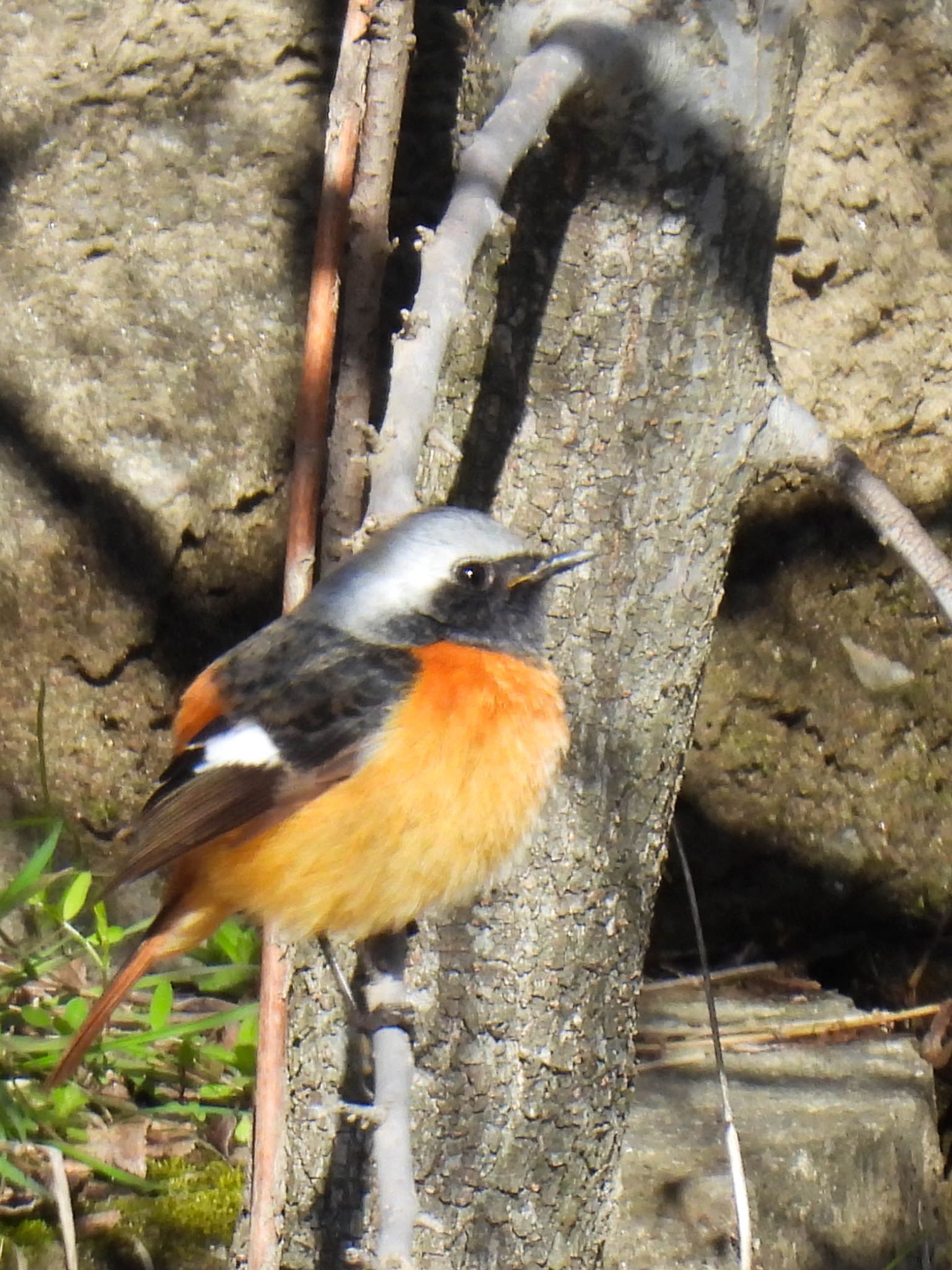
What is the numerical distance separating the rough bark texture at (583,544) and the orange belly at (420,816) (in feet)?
Result: 0.93

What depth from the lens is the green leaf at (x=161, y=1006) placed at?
4297mm

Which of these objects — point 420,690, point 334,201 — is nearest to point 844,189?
point 334,201

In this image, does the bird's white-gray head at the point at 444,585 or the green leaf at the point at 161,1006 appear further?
the green leaf at the point at 161,1006

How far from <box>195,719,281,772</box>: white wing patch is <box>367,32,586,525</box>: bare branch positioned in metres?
0.75

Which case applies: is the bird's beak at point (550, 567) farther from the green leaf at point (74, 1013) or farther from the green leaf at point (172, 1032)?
the green leaf at point (74, 1013)

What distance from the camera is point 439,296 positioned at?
2627 millimetres

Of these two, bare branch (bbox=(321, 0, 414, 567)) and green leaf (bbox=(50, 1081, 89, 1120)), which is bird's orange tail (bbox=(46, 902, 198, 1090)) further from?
bare branch (bbox=(321, 0, 414, 567))

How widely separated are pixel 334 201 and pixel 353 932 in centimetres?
166

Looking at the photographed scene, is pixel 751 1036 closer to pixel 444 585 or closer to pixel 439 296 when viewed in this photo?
pixel 444 585

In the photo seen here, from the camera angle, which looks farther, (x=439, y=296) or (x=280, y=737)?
(x=280, y=737)

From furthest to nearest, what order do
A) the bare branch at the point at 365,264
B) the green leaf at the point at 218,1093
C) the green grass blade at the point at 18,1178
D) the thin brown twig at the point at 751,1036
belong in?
1. the thin brown twig at the point at 751,1036
2. the green leaf at the point at 218,1093
3. the green grass blade at the point at 18,1178
4. the bare branch at the point at 365,264

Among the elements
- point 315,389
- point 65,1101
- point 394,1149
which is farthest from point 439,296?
point 65,1101

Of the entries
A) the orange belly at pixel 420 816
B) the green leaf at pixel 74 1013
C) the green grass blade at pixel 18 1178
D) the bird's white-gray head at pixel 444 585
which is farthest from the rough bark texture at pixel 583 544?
the green leaf at pixel 74 1013

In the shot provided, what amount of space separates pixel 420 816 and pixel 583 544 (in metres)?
0.77
